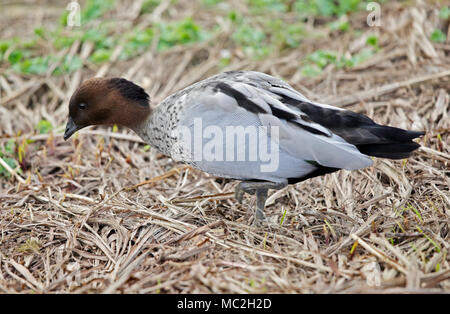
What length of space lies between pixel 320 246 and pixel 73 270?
1.53 metres

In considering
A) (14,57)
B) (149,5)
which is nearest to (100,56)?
(14,57)

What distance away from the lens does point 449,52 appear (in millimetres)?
5820

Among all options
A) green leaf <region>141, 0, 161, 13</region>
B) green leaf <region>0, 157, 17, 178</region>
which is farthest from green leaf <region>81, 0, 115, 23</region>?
green leaf <region>0, 157, 17, 178</region>

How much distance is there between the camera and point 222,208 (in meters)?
4.19

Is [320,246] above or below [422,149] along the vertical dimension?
below

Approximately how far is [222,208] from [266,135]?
93cm

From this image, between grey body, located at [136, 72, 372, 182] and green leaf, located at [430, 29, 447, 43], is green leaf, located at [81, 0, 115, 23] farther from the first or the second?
green leaf, located at [430, 29, 447, 43]

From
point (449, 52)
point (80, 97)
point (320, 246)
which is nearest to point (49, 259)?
point (80, 97)

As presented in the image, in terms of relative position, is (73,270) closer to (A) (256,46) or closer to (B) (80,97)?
(B) (80,97)

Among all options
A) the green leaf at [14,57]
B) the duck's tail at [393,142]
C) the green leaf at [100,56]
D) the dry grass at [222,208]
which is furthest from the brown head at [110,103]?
the green leaf at [14,57]

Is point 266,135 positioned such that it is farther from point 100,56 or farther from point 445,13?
point 445,13

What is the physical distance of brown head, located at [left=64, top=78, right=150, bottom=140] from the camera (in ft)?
13.5

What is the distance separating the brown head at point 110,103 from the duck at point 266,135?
423 mm

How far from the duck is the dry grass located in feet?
→ 1.35
